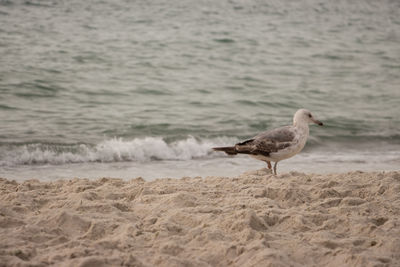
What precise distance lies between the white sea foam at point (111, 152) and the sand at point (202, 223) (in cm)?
249

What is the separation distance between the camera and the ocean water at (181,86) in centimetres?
865

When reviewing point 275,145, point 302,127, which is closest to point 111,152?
point 275,145

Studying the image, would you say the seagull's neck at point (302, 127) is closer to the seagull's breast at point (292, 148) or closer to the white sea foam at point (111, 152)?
the seagull's breast at point (292, 148)

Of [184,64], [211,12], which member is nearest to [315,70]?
[184,64]

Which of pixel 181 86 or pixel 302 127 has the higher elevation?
pixel 302 127

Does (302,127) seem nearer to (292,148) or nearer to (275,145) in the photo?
(292,148)

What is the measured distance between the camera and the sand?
12.3 ft

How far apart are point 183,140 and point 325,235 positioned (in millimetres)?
5593

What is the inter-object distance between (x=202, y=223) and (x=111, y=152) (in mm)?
4549

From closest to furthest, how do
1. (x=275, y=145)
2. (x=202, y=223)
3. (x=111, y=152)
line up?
1. (x=202, y=223)
2. (x=275, y=145)
3. (x=111, y=152)

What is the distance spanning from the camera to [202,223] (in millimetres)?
4371

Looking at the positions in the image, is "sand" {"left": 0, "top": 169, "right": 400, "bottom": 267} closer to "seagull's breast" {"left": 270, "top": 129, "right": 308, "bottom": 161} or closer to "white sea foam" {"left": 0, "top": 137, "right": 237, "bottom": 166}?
"seagull's breast" {"left": 270, "top": 129, "right": 308, "bottom": 161}

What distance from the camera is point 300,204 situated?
5.01m

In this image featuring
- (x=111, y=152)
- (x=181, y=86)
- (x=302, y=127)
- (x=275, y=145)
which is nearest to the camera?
(x=275, y=145)
